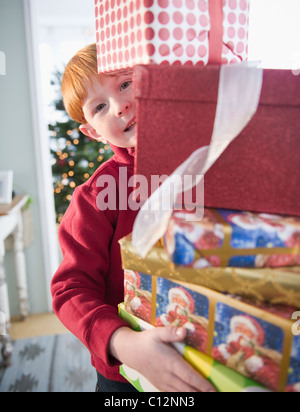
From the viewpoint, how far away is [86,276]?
539mm

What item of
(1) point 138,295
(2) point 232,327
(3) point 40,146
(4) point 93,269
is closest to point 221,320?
(2) point 232,327

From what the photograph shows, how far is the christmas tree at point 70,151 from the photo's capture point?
250 centimetres

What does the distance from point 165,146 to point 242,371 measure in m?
0.27

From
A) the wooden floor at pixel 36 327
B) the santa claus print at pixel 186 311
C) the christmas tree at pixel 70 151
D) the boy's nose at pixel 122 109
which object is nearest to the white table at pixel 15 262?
the wooden floor at pixel 36 327

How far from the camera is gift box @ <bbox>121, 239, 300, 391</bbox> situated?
0.33m

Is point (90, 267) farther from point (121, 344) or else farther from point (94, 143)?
point (94, 143)

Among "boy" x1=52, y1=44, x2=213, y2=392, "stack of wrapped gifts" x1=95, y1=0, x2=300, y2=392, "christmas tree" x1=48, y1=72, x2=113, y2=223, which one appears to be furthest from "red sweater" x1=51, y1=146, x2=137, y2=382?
"christmas tree" x1=48, y1=72, x2=113, y2=223

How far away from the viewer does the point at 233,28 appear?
0.43 m

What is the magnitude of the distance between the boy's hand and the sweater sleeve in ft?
0.14

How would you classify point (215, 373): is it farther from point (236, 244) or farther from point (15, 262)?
point (15, 262)

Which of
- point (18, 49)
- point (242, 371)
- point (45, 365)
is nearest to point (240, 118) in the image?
point (242, 371)

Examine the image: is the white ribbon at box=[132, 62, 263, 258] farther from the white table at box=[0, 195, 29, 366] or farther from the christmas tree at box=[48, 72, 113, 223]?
the christmas tree at box=[48, 72, 113, 223]

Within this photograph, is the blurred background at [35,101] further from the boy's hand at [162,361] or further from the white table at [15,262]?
the boy's hand at [162,361]

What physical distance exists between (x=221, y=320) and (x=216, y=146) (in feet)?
0.64
